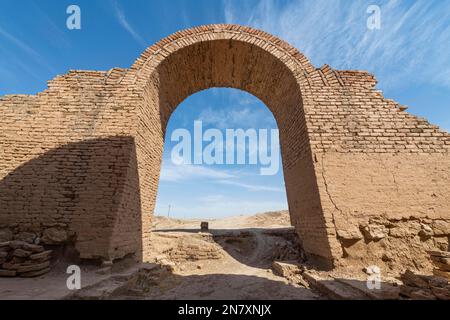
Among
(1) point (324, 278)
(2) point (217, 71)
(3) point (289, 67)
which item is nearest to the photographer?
(1) point (324, 278)

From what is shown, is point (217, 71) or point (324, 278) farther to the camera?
point (217, 71)

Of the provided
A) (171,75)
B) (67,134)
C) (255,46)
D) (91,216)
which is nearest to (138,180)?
(91,216)

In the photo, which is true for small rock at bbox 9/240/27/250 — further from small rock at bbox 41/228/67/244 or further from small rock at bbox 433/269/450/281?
small rock at bbox 433/269/450/281

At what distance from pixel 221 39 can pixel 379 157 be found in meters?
5.29

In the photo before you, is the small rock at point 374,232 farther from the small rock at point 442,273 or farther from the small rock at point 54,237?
the small rock at point 54,237

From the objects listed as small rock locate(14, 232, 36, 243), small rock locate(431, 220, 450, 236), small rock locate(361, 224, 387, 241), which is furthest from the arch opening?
small rock locate(14, 232, 36, 243)

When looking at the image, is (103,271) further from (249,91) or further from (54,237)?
(249,91)

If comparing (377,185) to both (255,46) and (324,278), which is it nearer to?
(324,278)

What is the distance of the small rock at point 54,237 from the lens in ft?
14.2

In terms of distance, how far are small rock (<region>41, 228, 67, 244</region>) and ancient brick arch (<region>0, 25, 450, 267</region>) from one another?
112 millimetres

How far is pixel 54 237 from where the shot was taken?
4340 millimetres

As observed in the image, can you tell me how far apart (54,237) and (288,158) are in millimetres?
6035

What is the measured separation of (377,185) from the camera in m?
4.76

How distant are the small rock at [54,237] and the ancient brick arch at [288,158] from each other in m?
0.11
